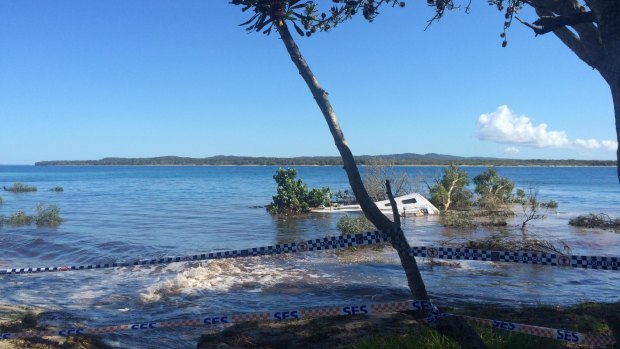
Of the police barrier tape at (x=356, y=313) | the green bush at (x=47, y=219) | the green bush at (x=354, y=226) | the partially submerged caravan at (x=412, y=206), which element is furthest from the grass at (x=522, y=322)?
the green bush at (x=47, y=219)

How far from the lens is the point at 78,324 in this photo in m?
7.44

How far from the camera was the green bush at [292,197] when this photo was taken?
94.9ft

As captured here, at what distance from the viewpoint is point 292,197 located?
29.1 metres

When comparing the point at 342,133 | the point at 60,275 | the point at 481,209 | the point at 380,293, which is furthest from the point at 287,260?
the point at 481,209

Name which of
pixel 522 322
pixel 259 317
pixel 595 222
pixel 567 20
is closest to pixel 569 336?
pixel 522 322

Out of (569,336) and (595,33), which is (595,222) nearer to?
(595,33)

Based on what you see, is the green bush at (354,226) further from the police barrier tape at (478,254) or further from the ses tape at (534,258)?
the ses tape at (534,258)

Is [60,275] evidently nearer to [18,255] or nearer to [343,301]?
[18,255]

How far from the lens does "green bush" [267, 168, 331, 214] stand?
28.9 meters

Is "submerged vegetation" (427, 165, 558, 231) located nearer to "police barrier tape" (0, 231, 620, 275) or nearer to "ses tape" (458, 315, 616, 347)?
"police barrier tape" (0, 231, 620, 275)

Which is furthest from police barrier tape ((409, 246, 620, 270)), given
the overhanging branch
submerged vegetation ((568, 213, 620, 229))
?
submerged vegetation ((568, 213, 620, 229))

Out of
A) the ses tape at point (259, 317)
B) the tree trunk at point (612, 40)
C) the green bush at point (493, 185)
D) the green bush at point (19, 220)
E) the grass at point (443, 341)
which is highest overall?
the tree trunk at point (612, 40)

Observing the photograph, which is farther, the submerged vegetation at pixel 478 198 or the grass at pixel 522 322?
the submerged vegetation at pixel 478 198

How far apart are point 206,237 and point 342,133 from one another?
13568 millimetres
